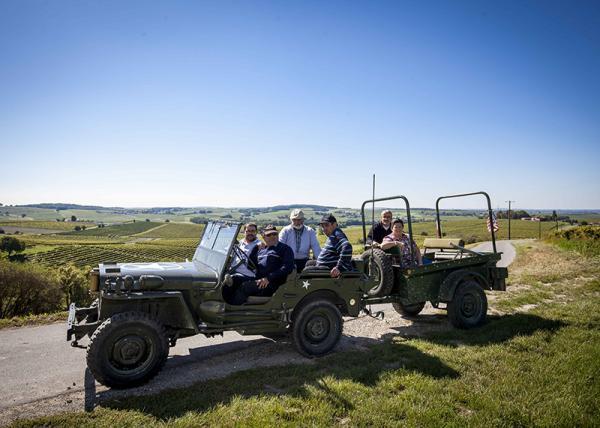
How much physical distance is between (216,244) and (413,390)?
3.70 metres

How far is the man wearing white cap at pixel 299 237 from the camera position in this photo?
8.10 m

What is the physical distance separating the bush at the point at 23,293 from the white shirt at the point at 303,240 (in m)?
12.0

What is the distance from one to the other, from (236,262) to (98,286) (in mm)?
2031

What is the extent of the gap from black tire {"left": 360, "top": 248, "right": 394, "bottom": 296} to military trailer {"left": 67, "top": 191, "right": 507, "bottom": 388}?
20mm

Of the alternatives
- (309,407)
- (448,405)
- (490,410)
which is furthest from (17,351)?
(490,410)

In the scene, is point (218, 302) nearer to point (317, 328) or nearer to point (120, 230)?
point (317, 328)

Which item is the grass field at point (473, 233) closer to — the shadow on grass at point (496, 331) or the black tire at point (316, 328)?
the shadow on grass at point (496, 331)

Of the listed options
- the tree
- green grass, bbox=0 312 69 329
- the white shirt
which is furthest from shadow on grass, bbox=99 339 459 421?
the tree

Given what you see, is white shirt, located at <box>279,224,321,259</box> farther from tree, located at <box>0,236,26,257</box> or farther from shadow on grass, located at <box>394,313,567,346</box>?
tree, located at <box>0,236,26,257</box>

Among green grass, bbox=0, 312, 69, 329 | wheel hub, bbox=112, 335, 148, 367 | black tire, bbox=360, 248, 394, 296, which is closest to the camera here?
wheel hub, bbox=112, 335, 148, 367

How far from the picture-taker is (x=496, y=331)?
7371 mm

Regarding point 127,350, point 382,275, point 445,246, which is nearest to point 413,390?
point 382,275

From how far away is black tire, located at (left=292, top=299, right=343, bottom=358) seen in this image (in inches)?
246

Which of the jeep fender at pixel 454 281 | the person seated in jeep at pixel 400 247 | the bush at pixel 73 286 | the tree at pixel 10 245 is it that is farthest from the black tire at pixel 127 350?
the tree at pixel 10 245
